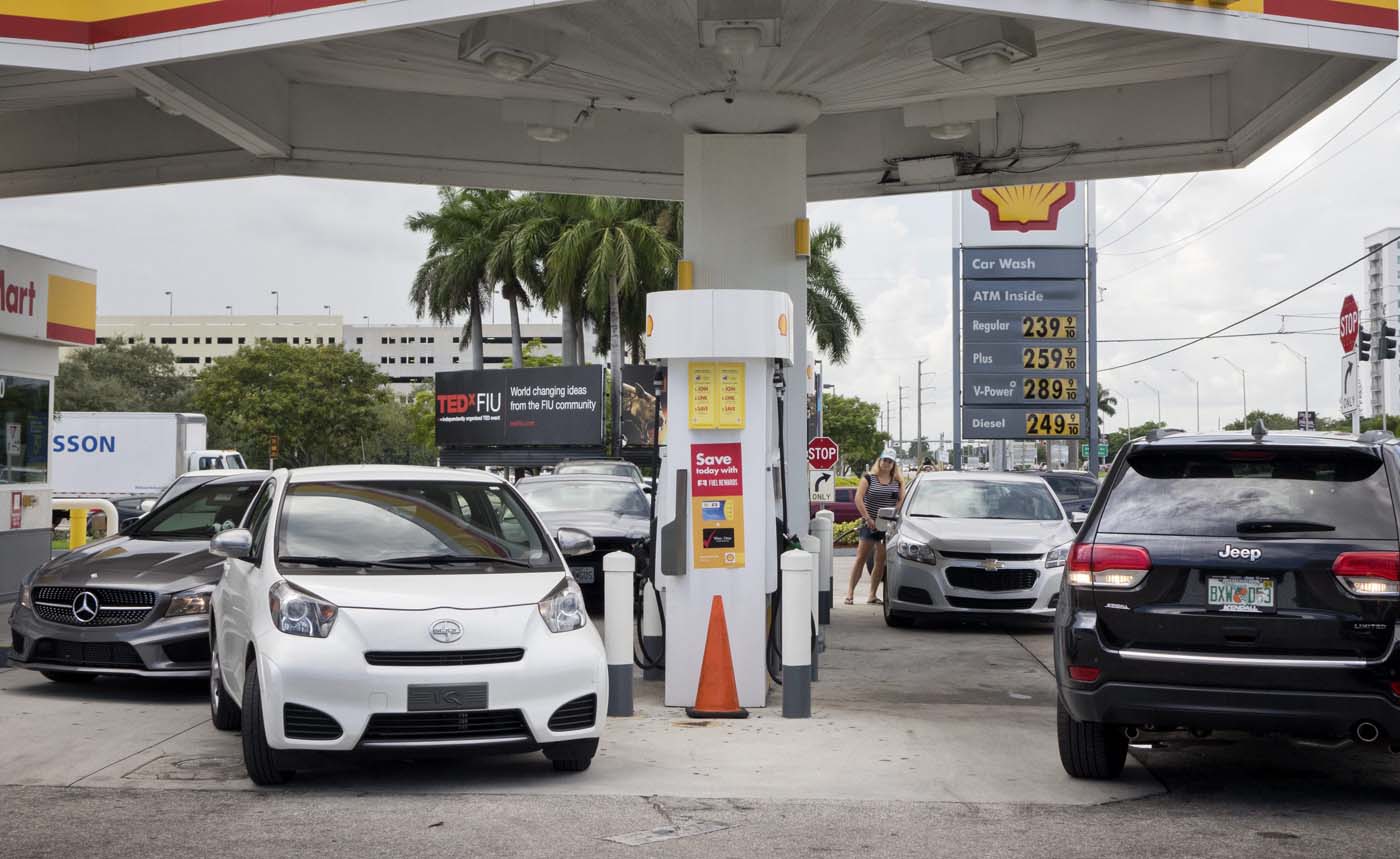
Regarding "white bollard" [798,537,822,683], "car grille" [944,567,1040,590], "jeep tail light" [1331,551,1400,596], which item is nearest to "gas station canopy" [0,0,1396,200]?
"white bollard" [798,537,822,683]

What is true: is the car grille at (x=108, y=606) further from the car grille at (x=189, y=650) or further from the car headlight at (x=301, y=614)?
the car headlight at (x=301, y=614)

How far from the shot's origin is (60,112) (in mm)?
16578

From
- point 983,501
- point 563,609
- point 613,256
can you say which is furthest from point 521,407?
point 563,609

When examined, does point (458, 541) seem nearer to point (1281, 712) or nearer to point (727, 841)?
point (727, 841)

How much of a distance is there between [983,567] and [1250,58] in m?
5.46

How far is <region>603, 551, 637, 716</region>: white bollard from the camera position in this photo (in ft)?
31.2

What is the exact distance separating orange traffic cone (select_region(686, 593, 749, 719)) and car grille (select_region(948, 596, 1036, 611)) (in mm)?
5540

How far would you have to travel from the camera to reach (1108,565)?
22.7 ft

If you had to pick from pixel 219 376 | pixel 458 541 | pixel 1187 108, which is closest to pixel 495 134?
pixel 1187 108

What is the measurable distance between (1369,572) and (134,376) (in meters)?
91.5

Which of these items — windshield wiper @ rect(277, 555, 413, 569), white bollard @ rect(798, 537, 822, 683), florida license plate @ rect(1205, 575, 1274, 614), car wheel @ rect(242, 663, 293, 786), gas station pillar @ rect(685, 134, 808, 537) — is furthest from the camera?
gas station pillar @ rect(685, 134, 808, 537)

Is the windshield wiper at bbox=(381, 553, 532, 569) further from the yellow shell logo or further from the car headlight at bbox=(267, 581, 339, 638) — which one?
the yellow shell logo

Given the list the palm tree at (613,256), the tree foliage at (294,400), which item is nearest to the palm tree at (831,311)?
the palm tree at (613,256)

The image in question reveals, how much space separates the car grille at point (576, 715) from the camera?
24.0 feet
